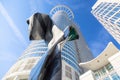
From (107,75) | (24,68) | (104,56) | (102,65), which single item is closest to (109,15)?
(104,56)

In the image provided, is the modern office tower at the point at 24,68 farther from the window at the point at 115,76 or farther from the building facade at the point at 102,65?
the window at the point at 115,76

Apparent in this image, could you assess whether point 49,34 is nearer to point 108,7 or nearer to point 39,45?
point 39,45

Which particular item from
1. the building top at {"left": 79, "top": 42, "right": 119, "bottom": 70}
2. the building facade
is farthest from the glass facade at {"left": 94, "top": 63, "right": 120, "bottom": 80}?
the building top at {"left": 79, "top": 42, "right": 119, "bottom": 70}

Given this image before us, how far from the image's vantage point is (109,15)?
156ft


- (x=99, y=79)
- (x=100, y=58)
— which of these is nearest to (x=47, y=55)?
(x=99, y=79)

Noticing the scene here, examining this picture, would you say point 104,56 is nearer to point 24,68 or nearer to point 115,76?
point 115,76

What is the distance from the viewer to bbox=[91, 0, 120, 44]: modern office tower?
42.2 metres

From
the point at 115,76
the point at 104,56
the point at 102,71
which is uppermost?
the point at 104,56

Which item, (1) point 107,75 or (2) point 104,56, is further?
(2) point 104,56

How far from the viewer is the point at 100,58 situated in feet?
84.0

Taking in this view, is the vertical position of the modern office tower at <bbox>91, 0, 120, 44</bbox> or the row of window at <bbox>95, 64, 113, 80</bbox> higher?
the modern office tower at <bbox>91, 0, 120, 44</bbox>

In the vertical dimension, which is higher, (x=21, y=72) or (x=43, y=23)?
(x=21, y=72)

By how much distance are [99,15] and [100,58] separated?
3056 centimetres

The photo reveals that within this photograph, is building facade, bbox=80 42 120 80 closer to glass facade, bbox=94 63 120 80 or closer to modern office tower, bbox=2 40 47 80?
glass facade, bbox=94 63 120 80
